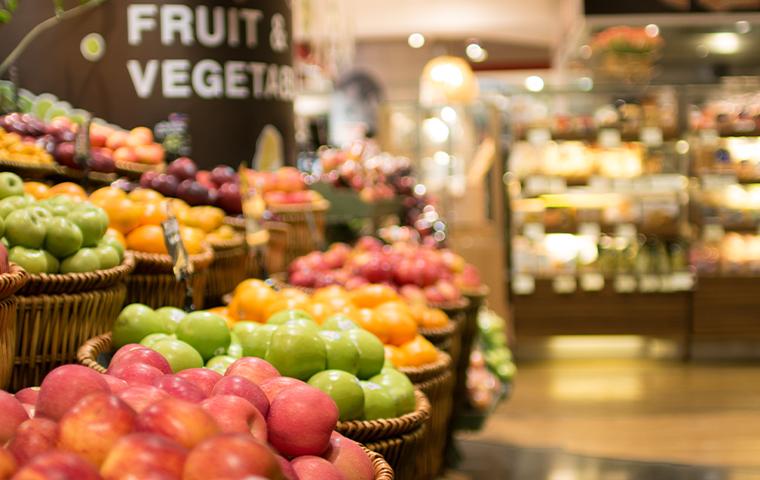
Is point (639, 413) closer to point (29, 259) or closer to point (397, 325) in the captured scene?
point (397, 325)

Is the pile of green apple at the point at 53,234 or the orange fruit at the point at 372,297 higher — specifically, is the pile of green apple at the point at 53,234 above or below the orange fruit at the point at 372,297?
above

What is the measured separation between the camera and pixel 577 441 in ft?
19.1

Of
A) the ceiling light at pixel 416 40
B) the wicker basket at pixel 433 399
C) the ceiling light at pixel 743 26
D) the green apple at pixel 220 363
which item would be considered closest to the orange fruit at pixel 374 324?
the wicker basket at pixel 433 399

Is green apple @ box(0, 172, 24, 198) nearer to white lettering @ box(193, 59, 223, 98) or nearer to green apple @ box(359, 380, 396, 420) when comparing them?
green apple @ box(359, 380, 396, 420)

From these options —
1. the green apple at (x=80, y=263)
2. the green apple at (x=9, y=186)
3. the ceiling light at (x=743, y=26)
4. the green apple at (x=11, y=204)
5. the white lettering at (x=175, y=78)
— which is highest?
the ceiling light at (x=743, y=26)

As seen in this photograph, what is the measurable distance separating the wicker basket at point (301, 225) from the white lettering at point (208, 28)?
77cm

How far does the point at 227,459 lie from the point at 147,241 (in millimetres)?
1934

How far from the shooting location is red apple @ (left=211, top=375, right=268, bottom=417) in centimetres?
133

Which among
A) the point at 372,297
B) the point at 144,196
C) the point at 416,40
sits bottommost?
the point at 372,297

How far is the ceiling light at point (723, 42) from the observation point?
10562 mm

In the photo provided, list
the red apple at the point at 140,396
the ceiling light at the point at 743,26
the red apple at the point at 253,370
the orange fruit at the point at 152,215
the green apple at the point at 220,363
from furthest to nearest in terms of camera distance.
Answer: the ceiling light at the point at 743,26 < the orange fruit at the point at 152,215 < the green apple at the point at 220,363 < the red apple at the point at 253,370 < the red apple at the point at 140,396

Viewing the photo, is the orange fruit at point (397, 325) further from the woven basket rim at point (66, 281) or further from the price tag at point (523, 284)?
the price tag at point (523, 284)

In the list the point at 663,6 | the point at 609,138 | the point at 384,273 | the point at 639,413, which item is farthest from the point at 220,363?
the point at 663,6

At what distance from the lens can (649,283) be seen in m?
9.07
